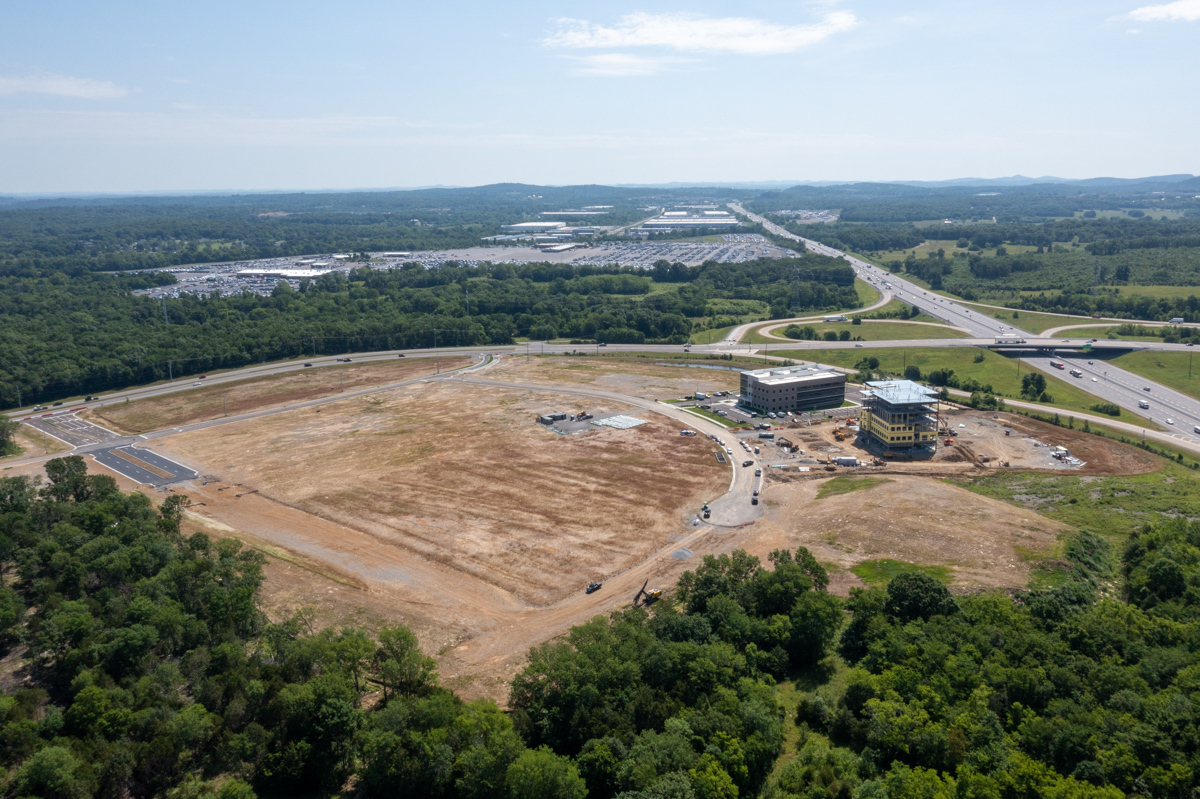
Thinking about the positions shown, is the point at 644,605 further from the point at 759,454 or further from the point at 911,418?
the point at 911,418

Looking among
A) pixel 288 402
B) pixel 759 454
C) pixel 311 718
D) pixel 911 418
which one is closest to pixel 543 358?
pixel 288 402

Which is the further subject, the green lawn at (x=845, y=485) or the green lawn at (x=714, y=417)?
the green lawn at (x=714, y=417)

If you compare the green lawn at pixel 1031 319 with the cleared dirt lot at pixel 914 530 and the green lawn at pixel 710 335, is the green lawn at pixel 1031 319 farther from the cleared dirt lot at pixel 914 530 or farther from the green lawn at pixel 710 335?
the cleared dirt lot at pixel 914 530

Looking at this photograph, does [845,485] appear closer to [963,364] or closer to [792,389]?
[792,389]

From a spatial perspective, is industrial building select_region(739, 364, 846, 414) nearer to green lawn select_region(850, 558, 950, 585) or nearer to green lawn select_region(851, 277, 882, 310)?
green lawn select_region(850, 558, 950, 585)

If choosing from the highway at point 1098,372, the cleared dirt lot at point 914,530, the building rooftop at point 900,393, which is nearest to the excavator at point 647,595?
the cleared dirt lot at point 914,530

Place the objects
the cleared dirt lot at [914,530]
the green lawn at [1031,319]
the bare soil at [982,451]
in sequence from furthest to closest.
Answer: the green lawn at [1031,319]
the bare soil at [982,451]
the cleared dirt lot at [914,530]

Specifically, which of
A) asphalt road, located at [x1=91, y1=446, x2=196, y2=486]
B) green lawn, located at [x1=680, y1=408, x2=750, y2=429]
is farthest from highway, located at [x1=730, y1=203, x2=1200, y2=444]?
asphalt road, located at [x1=91, y1=446, x2=196, y2=486]
